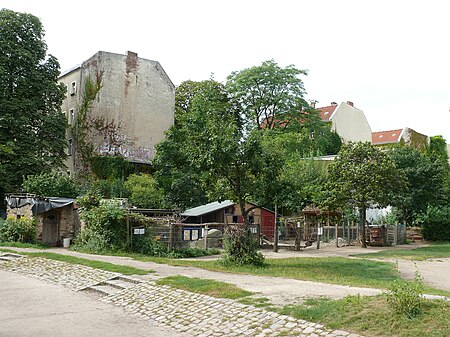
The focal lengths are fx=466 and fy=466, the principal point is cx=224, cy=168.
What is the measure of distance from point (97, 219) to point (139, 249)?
2.46 m

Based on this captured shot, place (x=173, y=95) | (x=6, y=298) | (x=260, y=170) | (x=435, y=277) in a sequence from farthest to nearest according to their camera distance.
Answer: (x=173, y=95), (x=260, y=170), (x=435, y=277), (x=6, y=298)

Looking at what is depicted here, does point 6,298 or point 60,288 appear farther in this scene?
point 60,288

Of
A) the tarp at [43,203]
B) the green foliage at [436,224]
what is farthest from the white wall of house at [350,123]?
the tarp at [43,203]

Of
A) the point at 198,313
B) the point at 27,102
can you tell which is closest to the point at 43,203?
the point at 27,102

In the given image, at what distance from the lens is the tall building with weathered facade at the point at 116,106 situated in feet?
137

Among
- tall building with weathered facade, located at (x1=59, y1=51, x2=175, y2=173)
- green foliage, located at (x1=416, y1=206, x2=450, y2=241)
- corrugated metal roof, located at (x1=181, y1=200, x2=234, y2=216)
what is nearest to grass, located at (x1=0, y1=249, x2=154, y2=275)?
corrugated metal roof, located at (x1=181, y1=200, x2=234, y2=216)

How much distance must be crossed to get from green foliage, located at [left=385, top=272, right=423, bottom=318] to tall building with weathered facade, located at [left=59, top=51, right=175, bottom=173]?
36838mm

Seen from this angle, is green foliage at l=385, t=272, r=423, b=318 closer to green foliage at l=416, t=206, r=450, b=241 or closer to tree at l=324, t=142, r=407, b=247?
tree at l=324, t=142, r=407, b=247

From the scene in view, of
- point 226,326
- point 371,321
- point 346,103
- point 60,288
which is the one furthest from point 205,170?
point 346,103

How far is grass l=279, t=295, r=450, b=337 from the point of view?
6703 millimetres

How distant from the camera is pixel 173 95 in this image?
4775cm

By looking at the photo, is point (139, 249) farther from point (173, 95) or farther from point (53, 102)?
point (173, 95)

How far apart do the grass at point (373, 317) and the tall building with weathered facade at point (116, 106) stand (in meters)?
35.9

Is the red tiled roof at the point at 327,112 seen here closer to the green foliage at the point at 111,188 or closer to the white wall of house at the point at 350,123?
the white wall of house at the point at 350,123
